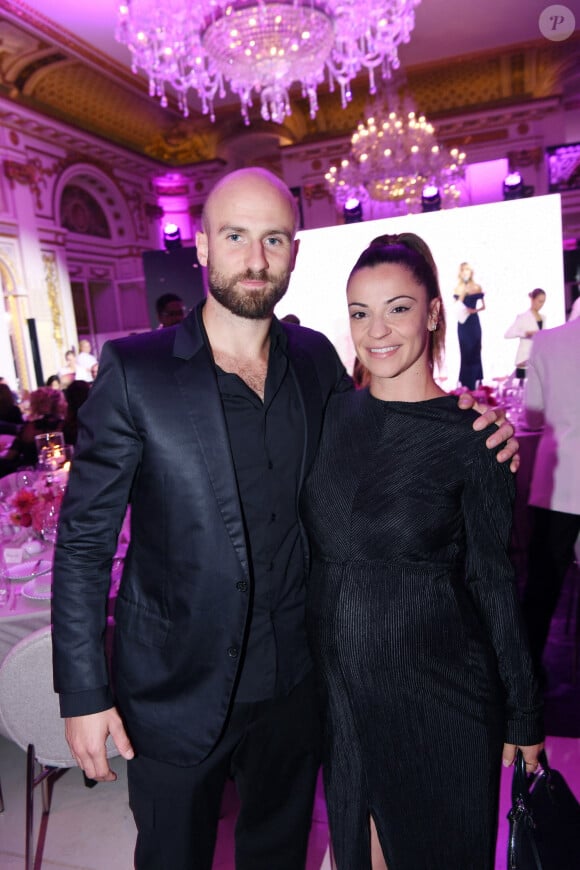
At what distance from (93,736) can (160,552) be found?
43cm

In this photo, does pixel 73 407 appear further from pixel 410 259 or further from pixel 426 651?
pixel 426 651

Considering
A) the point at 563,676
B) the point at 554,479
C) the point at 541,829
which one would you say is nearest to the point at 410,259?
the point at 541,829

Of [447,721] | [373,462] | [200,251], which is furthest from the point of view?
[200,251]

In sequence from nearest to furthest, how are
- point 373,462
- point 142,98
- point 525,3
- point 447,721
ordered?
point 447,721 → point 373,462 → point 525,3 → point 142,98

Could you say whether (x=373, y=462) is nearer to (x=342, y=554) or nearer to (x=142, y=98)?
(x=342, y=554)

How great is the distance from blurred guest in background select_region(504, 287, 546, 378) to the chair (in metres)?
5.29

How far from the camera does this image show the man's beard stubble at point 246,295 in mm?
1544

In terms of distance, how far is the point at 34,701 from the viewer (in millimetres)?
2021

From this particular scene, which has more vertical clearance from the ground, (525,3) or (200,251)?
(525,3)

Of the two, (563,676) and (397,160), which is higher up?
(397,160)

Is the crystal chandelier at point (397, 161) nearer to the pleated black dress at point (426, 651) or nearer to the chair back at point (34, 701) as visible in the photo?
the pleated black dress at point (426, 651)

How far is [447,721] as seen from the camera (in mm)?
1409

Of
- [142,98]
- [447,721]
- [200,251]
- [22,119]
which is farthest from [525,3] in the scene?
[447,721]

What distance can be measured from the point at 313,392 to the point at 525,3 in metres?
10.0
